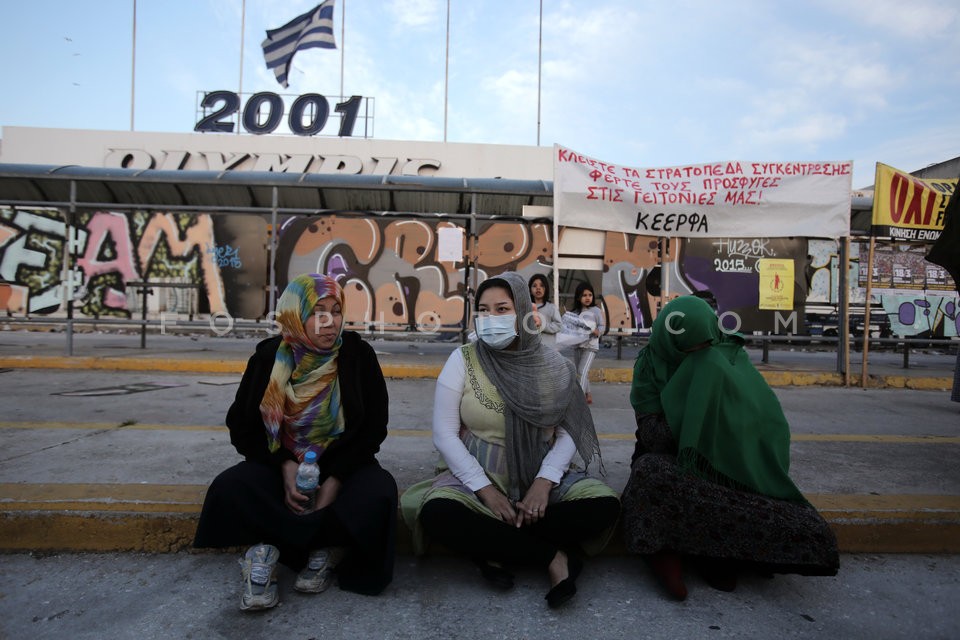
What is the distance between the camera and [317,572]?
6.88 ft

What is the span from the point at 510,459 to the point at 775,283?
662 cm

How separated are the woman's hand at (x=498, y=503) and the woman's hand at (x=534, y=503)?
0.10ft

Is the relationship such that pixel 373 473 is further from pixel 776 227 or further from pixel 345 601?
pixel 776 227

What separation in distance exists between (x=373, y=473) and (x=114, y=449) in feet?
6.79

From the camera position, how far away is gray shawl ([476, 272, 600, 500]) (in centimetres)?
234

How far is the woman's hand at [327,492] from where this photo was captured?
7.15 feet

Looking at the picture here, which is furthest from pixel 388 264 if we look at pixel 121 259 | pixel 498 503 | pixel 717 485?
pixel 717 485

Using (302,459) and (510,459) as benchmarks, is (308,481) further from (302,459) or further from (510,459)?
(510,459)

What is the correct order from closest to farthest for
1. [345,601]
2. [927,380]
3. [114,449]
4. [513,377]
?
1. [345,601]
2. [513,377]
3. [114,449]
4. [927,380]

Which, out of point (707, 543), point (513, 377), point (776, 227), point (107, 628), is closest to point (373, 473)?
point (513, 377)

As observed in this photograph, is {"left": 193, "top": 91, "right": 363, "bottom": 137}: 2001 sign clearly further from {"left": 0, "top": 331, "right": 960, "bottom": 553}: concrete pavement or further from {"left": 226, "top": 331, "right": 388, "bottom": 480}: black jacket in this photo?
{"left": 226, "top": 331, "right": 388, "bottom": 480}: black jacket

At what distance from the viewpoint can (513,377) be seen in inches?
94.8

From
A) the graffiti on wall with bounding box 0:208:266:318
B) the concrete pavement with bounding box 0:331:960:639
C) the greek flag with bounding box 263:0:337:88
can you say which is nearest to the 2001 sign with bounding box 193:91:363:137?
the greek flag with bounding box 263:0:337:88

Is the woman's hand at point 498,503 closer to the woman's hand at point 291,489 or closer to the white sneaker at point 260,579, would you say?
the woman's hand at point 291,489
